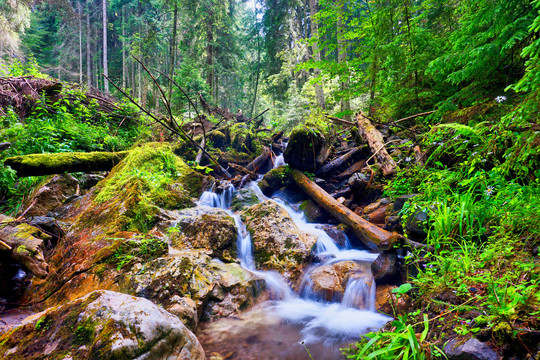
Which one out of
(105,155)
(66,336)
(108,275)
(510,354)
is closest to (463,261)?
(510,354)

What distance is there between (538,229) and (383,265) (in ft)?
6.51

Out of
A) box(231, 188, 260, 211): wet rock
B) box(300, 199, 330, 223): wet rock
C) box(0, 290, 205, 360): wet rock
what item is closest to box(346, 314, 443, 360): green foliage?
box(0, 290, 205, 360): wet rock

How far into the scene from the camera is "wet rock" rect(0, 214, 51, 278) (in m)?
3.16

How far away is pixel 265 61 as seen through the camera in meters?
18.5

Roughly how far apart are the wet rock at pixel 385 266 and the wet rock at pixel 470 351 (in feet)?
6.72

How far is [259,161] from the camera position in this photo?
33.0 feet

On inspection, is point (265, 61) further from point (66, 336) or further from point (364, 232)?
point (66, 336)

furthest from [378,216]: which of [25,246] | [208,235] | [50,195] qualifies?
[50,195]

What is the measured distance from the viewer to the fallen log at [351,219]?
436 cm

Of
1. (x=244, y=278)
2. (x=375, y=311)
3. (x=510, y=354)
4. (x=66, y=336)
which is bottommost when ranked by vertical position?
Result: (x=375, y=311)

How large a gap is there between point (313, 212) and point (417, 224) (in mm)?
3453

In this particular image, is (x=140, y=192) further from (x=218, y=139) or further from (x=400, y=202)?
(x=218, y=139)

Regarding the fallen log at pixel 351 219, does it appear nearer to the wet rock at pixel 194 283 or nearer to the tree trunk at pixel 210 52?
the wet rock at pixel 194 283

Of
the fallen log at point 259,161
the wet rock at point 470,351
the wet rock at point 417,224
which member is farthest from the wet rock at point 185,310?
the fallen log at point 259,161
